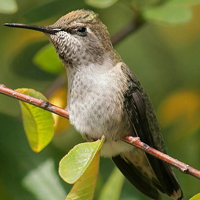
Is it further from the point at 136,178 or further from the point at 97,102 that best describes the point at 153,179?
the point at 97,102

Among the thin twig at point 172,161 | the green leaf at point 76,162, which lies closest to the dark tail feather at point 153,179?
the thin twig at point 172,161

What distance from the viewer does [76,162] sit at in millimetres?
2217

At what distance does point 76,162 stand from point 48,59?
1.26 m

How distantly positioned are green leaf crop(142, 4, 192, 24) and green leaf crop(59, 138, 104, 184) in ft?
3.91

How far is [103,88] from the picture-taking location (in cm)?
287

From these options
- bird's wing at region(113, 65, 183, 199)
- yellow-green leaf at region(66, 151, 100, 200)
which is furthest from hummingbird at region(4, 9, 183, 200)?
yellow-green leaf at region(66, 151, 100, 200)

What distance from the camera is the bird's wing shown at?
301 cm

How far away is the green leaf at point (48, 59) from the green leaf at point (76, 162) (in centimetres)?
102

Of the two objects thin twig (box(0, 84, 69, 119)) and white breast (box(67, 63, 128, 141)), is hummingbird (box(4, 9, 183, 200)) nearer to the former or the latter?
white breast (box(67, 63, 128, 141))

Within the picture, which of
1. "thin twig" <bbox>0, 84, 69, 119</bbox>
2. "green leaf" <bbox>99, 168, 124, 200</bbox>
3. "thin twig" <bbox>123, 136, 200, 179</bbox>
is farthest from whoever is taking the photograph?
"green leaf" <bbox>99, 168, 124, 200</bbox>

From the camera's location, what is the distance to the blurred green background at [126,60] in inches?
122

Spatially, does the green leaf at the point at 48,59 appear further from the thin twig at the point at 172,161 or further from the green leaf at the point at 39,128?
the thin twig at the point at 172,161

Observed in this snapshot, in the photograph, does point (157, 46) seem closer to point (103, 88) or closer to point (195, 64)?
point (195, 64)

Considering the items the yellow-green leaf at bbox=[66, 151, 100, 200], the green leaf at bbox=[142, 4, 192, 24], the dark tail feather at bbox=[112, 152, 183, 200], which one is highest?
the green leaf at bbox=[142, 4, 192, 24]
